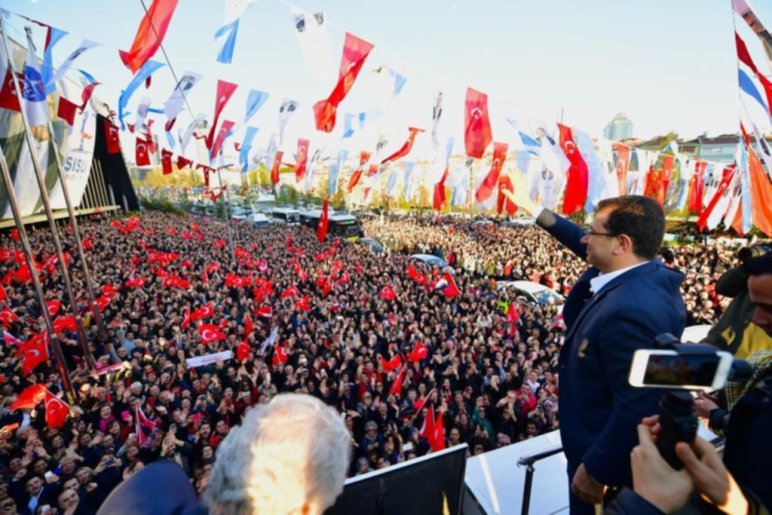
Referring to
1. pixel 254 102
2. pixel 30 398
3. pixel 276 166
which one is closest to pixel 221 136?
pixel 254 102

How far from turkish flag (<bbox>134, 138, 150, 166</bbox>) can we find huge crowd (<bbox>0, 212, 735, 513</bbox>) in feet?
13.5

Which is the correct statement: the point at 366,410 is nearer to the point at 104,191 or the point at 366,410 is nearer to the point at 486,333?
the point at 486,333

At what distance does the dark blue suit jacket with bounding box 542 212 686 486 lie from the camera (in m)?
1.46

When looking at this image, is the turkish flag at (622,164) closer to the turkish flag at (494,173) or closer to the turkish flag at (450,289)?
the turkish flag at (494,173)

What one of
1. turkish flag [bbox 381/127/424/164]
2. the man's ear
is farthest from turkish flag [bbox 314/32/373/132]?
the man's ear

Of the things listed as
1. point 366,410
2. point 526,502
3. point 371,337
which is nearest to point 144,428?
point 366,410

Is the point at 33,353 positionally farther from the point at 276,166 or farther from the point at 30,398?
the point at 276,166

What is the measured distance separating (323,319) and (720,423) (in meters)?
10.7

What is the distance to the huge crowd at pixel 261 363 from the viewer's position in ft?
18.1

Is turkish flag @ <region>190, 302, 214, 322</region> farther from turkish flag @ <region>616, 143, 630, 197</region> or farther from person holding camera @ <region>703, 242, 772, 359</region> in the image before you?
turkish flag @ <region>616, 143, 630, 197</region>

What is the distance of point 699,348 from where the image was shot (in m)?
0.92

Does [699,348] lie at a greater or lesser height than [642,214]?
lesser

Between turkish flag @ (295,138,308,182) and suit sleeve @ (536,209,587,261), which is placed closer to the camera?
suit sleeve @ (536,209,587,261)

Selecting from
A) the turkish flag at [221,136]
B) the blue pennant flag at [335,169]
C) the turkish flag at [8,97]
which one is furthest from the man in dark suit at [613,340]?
the blue pennant flag at [335,169]
